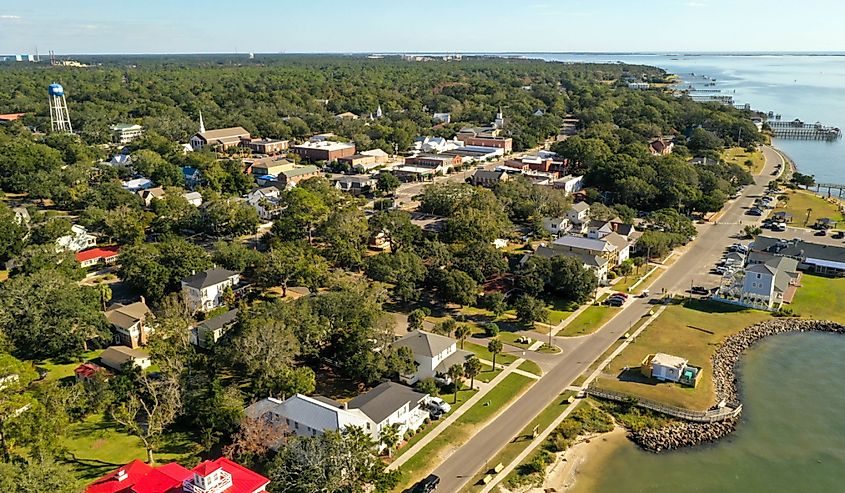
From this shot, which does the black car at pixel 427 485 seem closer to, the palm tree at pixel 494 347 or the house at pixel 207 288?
the palm tree at pixel 494 347

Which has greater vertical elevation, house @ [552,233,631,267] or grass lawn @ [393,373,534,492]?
house @ [552,233,631,267]

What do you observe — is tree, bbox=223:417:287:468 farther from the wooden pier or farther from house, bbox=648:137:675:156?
the wooden pier

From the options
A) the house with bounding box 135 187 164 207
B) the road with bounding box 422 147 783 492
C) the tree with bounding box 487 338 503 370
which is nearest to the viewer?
the road with bounding box 422 147 783 492

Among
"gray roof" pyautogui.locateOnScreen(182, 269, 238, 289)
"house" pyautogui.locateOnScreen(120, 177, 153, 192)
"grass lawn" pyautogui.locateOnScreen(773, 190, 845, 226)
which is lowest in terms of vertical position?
"gray roof" pyautogui.locateOnScreen(182, 269, 238, 289)

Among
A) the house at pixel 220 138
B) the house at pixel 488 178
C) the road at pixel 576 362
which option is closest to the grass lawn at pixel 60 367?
the road at pixel 576 362

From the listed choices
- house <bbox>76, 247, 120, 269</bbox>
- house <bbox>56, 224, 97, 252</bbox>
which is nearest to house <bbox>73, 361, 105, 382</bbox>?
house <bbox>76, 247, 120, 269</bbox>
